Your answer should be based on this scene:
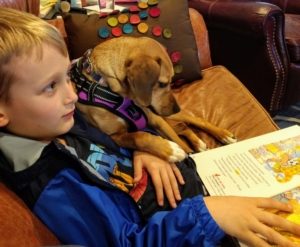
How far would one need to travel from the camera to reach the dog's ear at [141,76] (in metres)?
1.21

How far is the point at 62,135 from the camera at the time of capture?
2.80 feet

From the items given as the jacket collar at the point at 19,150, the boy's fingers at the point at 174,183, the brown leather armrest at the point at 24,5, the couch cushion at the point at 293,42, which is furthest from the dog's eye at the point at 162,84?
the couch cushion at the point at 293,42

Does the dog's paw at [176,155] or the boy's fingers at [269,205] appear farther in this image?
the dog's paw at [176,155]

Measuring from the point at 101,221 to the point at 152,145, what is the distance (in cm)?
43

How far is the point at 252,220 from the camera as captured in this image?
0.73m

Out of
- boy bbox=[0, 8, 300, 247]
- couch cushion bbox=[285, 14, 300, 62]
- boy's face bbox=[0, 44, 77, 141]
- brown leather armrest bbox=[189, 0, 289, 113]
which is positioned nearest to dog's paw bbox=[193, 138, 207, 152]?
boy bbox=[0, 8, 300, 247]

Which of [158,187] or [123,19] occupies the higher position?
[123,19]

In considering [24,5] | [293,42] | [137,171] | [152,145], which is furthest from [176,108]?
[293,42]

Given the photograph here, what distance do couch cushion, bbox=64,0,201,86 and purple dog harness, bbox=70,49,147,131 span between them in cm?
36

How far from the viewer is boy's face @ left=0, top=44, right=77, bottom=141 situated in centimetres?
69

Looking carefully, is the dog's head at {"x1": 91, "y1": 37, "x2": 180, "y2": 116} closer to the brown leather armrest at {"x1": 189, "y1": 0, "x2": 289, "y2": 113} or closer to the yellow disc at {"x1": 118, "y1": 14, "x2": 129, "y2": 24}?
the yellow disc at {"x1": 118, "y1": 14, "x2": 129, "y2": 24}

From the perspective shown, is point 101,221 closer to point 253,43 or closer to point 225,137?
point 225,137

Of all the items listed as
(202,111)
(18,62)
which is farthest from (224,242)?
(202,111)

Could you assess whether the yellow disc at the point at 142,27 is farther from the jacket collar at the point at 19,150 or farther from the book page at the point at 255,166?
the jacket collar at the point at 19,150
